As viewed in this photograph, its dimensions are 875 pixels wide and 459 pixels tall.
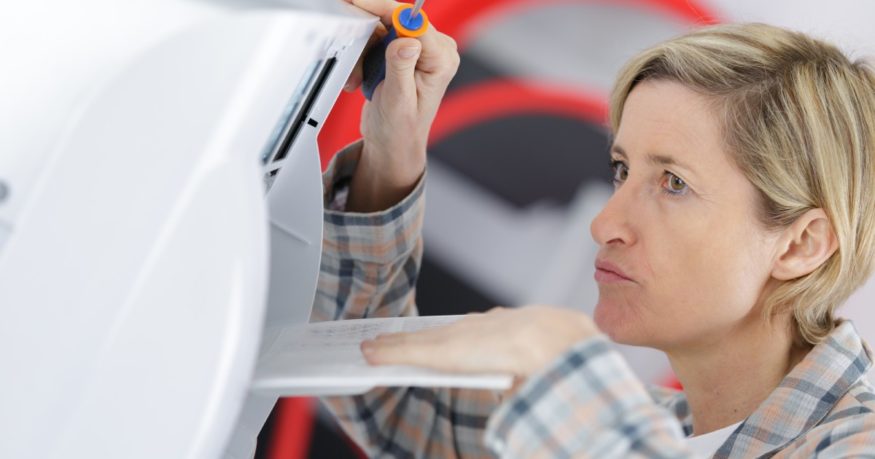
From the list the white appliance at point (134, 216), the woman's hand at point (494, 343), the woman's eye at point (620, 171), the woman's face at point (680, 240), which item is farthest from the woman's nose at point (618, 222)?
the white appliance at point (134, 216)

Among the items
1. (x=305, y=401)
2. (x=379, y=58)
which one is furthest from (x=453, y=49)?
(x=305, y=401)

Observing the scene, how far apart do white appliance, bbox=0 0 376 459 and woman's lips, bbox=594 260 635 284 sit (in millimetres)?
668

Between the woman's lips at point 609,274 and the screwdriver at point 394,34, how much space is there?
39 cm

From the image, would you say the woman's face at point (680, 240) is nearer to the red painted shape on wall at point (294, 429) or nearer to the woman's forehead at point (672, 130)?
the woman's forehead at point (672, 130)

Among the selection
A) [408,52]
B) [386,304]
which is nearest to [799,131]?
[408,52]

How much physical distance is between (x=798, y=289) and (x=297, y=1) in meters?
0.82

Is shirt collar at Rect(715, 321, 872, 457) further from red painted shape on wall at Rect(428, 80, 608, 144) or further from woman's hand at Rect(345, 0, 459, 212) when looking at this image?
red painted shape on wall at Rect(428, 80, 608, 144)

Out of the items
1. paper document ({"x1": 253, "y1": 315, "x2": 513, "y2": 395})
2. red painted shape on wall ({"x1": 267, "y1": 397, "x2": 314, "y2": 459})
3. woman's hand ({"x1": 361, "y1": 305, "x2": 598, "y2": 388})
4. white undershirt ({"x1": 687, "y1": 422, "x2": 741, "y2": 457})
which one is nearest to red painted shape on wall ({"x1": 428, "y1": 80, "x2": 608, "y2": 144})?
red painted shape on wall ({"x1": 267, "y1": 397, "x2": 314, "y2": 459})

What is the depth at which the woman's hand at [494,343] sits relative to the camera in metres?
0.78

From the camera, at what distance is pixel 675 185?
4.20ft

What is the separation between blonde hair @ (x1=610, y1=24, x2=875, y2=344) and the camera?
4.12 ft

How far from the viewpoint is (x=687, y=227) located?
126 cm

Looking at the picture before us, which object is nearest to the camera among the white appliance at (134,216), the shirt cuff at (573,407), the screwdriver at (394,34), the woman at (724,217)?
the white appliance at (134,216)

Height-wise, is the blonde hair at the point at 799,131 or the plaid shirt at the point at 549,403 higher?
the blonde hair at the point at 799,131
